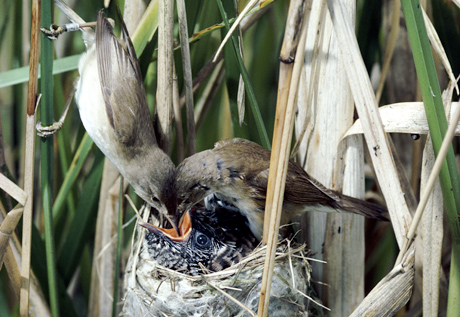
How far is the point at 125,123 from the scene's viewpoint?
5.49 ft

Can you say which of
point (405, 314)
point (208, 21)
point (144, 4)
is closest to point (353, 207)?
point (405, 314)

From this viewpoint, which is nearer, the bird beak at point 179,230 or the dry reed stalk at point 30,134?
the dry reed stalk at point 30,134

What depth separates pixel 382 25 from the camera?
183 centimetres

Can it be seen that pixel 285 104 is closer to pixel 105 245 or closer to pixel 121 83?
pixel 121 83

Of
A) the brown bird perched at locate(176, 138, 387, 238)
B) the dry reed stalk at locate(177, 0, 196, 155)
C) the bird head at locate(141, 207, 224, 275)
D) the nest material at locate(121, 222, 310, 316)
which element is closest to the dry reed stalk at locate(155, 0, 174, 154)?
the dry reed stalk at locate(177, 0, 196, 155)

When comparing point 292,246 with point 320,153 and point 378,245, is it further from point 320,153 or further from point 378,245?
point 378,245

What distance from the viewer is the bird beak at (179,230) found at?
1647 mm

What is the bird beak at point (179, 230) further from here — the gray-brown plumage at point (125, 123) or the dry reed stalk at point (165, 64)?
the dry reed stalk at point (165, 64)

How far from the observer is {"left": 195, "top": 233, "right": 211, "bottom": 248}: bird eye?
5.89ft

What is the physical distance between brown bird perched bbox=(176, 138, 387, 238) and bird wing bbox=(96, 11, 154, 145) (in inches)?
9.4

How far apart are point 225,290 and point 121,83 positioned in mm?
873

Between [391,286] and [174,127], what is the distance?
3.10ft

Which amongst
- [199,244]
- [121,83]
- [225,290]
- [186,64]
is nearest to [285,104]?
[186,64]

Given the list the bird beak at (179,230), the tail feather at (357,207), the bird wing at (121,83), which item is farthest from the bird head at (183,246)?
the tail feather at (357,207)
